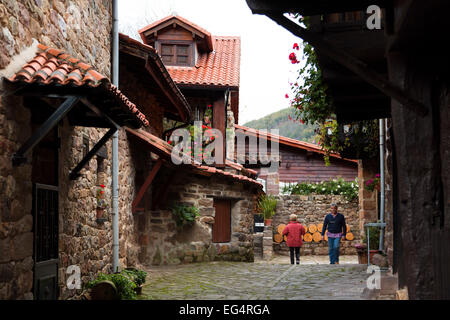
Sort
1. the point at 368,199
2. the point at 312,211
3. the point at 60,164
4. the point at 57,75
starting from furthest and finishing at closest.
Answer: the point at 312,211 → the point at 368,199 → the point at 60,164 → the point at 57,75

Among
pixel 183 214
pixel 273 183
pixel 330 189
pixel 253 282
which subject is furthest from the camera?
pixel 273 183

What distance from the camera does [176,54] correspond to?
1505 cm

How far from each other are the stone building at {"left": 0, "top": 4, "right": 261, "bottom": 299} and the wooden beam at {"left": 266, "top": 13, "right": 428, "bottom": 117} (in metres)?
1.74

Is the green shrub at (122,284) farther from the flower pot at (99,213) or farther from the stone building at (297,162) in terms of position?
the stone building at (297,162)

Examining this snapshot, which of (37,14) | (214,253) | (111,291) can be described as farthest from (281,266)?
(37,14)

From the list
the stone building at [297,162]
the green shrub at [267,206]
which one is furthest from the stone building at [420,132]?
the stone building at [297,162]

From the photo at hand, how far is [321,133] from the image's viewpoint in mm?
11719

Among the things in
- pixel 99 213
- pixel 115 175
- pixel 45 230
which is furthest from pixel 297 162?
pixel 45 230

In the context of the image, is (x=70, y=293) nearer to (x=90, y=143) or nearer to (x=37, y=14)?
(x=90, y=143)

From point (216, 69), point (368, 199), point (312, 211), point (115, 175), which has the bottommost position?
point (312, 211)

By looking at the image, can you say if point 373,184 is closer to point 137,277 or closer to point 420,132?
point 137,277

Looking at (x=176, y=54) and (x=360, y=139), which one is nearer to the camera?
(x=360, y=139)

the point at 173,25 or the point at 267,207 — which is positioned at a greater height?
the point at 173,25

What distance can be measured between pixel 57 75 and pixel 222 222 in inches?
339
